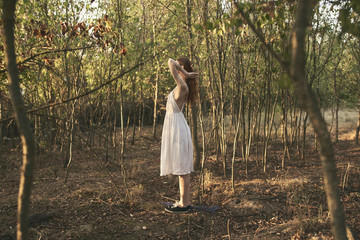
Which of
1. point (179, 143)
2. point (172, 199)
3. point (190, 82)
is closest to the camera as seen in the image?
point (179, 143)

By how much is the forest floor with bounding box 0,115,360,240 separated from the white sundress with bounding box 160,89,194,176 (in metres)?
0.67

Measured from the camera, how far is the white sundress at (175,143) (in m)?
4.12

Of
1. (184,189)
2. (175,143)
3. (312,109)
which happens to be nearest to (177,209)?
(184,189)

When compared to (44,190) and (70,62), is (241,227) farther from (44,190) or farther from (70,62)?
(70,62)

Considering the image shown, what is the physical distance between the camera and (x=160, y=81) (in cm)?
1108

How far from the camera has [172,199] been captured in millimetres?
4719

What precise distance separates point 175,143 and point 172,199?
1.07 metres

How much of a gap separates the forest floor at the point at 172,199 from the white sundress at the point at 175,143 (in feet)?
2.21

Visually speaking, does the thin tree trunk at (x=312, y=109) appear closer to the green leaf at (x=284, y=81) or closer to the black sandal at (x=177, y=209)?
the green leaf at (x=284, y=81)

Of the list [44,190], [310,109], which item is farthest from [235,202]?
[310,109]

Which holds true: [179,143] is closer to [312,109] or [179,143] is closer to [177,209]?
[177,209]

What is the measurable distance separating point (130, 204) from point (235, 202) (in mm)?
1546

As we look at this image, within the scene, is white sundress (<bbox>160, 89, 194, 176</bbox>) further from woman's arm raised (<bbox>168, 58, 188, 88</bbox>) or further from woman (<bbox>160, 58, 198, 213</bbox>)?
woman's arm raised (<bbox>168, 58, 188, 88</bbox>)

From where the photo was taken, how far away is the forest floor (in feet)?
11.7
